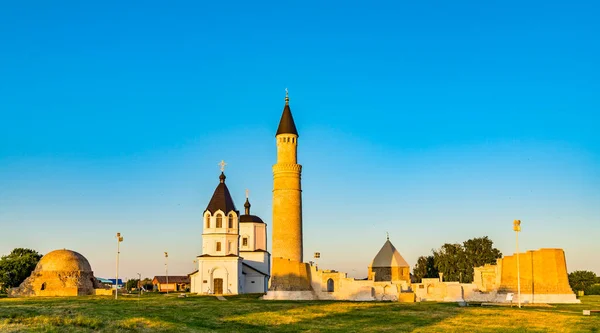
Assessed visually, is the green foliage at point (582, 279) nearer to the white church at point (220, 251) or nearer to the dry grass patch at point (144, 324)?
the white church at point (220, 251)

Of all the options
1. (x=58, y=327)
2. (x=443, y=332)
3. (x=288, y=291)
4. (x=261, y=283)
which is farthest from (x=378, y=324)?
(x=261, y=283)

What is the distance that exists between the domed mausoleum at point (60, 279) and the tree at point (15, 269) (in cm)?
618

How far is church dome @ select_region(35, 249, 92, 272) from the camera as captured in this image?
54656 millimetres

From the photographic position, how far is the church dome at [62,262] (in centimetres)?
5466

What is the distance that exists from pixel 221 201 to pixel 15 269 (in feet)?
72.5

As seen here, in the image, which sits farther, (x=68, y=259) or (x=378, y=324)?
(x=68, y=259)

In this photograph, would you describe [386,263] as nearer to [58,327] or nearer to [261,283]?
[261,283]

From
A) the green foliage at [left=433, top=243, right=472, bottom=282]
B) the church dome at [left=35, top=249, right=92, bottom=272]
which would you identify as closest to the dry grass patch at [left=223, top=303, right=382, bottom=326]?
the church dome at [left=35, top=249, right=92, bottom=272]

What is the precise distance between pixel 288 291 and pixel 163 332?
29.1m

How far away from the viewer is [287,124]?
180ft

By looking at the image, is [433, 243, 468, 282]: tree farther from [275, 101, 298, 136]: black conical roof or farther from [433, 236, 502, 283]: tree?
[275, 101, 298, 136]: black conical roof

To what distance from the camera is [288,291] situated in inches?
1927

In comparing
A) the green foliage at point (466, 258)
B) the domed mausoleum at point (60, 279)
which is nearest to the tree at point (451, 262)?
the green foliage at point (466, 258)

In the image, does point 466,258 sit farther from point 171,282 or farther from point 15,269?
point 15,269
